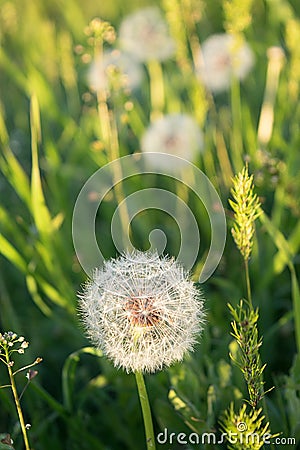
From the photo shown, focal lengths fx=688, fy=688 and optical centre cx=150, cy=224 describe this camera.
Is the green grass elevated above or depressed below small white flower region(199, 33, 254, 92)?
below

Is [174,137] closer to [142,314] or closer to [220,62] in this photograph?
[220,62]

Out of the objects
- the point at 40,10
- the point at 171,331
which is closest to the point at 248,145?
the point at 171,331

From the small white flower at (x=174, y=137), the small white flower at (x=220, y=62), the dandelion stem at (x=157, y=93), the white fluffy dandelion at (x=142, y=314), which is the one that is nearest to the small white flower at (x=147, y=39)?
the dandelion stem at (x=157, y=93)

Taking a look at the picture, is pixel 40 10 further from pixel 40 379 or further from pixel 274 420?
pixel 274 420

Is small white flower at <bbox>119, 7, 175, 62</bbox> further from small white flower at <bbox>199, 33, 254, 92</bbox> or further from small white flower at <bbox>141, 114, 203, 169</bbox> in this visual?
small white flower at <bbox>141, 114, 203, 169</bbox>

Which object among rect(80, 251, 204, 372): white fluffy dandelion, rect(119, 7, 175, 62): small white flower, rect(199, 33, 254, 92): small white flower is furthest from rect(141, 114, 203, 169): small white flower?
rect(80, 251, 204, 372): white fluffy dandelion

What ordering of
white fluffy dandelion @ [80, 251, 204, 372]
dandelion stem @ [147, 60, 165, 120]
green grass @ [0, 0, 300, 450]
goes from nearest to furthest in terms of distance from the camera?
white fluffy dandelion @ [80, 251, 204, 372]
green grass @ [0, 0, 300, 450]
dandelion stem @ [147, 60, 165, 120]
